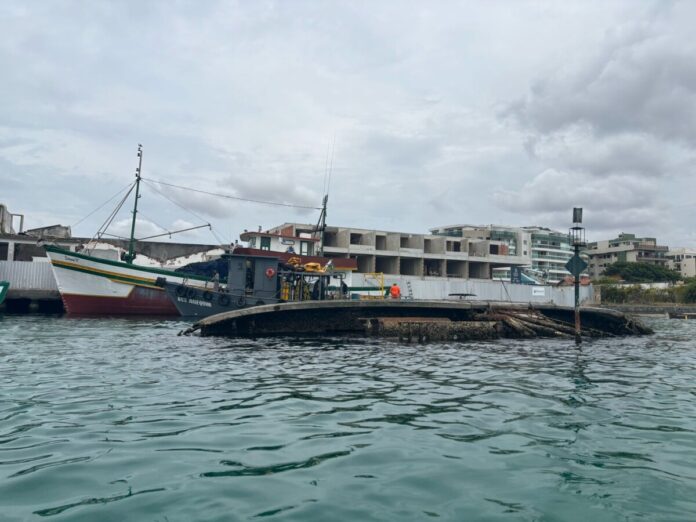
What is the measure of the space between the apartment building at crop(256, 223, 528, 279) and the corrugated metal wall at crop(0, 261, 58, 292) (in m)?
26.3

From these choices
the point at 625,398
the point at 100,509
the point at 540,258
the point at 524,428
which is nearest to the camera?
the point at 100,509

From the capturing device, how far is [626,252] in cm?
10450

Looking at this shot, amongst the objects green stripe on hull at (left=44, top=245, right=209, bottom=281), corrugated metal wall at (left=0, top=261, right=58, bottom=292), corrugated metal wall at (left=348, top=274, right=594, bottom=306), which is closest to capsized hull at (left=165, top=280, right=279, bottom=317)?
green stripe on hull at (left=44, top=245, right=209, bottom=281)

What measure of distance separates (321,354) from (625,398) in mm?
6802

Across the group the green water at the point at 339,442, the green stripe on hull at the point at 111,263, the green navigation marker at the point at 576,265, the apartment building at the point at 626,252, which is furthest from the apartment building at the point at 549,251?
the green water at the point at 339,442

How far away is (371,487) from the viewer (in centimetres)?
387

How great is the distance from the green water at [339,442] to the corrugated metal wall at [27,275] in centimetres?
2655

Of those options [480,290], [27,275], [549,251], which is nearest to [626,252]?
[549,251]

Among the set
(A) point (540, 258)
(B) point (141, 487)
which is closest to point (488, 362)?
(B) point (141, 487)

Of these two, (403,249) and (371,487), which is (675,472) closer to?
(371,487)

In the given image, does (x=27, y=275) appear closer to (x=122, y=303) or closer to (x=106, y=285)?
(x=106, y=285)

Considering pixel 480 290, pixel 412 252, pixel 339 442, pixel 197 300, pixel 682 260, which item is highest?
pixel 682 260

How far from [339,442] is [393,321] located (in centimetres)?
1210

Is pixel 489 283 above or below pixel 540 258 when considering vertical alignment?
below
